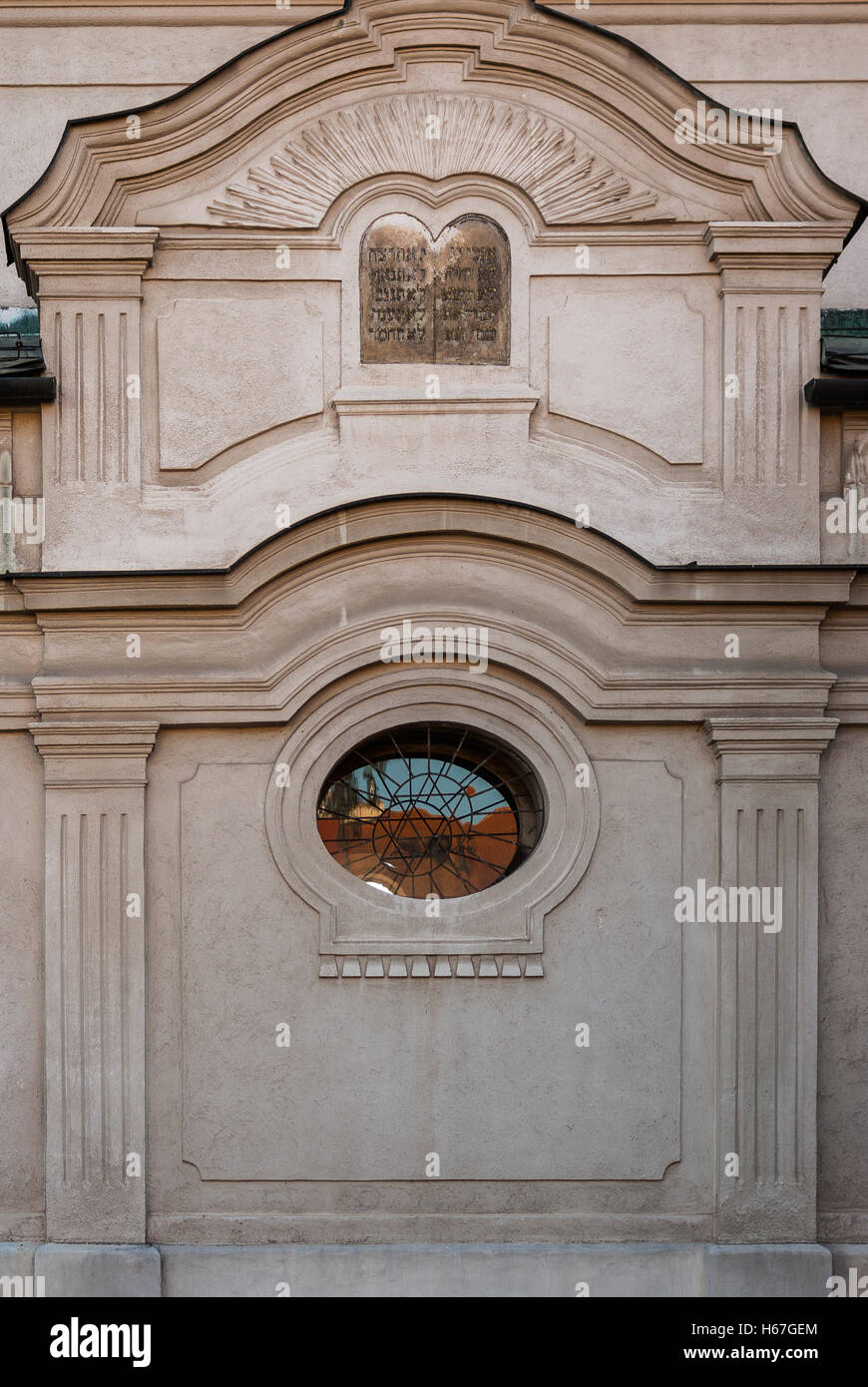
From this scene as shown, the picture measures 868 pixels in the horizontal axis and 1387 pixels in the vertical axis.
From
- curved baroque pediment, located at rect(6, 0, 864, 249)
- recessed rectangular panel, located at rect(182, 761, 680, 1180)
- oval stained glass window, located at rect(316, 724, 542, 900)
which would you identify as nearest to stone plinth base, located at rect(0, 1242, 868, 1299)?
recessed rectangular panel, located at rect(182, 761, 680, 1180)

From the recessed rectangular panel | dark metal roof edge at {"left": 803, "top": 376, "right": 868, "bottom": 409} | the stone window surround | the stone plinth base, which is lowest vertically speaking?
the stone plinth base

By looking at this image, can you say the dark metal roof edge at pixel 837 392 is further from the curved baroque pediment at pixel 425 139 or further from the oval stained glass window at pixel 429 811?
the oval stained glass window at pixel 429 811

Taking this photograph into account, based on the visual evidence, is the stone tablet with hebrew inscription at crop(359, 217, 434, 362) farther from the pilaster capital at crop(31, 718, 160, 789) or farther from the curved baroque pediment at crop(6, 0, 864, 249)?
the pilaster capital at crop(31, 718, 160, 789)

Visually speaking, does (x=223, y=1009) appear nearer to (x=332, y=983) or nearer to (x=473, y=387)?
(x=332, y=983)

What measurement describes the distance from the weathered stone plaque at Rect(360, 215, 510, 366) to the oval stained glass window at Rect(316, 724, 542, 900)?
206 centimetres

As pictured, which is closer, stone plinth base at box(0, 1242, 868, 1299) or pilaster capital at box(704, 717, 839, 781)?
stone plinth base at box(0, 1242, 868, 1299)

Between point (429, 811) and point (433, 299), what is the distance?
9.14ft

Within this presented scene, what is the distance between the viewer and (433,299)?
912 cm

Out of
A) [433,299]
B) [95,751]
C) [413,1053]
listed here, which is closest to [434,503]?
[433,299]

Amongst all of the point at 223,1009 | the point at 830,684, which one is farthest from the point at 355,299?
the point at 223,1009

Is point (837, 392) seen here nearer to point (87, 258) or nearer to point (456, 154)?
point (456, 154)

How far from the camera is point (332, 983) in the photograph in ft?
29.0

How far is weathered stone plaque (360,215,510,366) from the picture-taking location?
359 inches

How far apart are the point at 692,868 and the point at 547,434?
2.46 m
